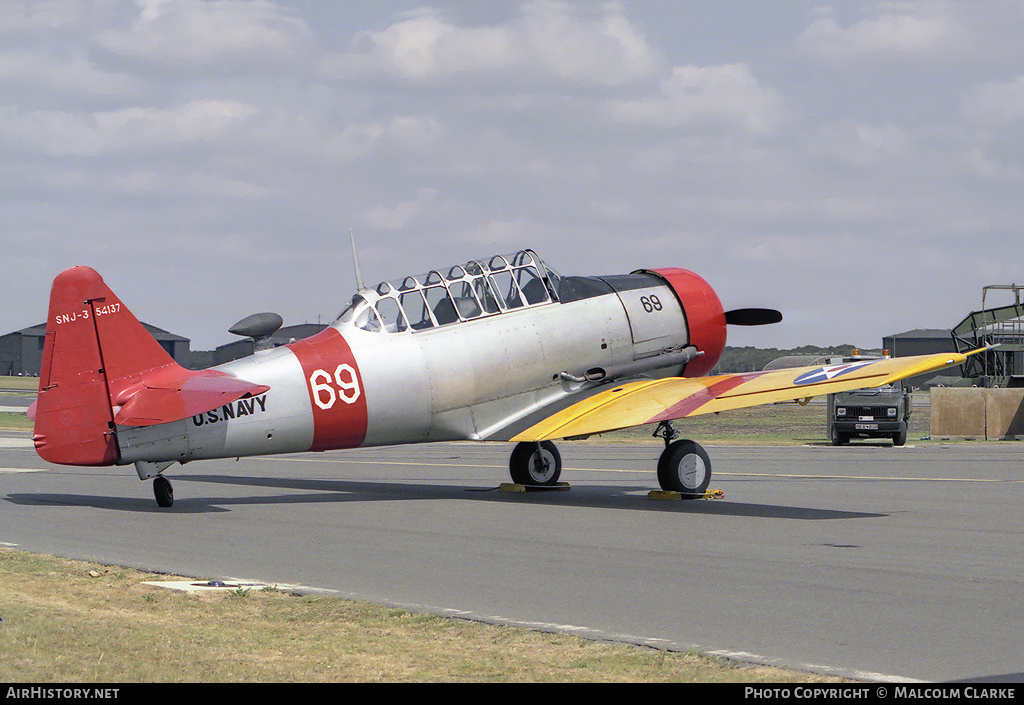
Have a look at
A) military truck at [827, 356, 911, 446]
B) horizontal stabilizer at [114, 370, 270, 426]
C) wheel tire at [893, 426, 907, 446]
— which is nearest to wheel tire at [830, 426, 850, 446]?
military truck at [827, 356, 911, 446]

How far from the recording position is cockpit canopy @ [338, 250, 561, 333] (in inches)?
621

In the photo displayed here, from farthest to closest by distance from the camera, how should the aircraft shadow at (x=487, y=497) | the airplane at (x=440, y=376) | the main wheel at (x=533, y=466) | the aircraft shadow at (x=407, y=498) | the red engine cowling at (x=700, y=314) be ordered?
the red engine cowling at (x=700, y=314), the main wheel at (x=533, y=466), the aircraft shadow at (x=407, y=498), the aircraft shadow at (x=487, y=497), the airplane at (x=440, y=376)

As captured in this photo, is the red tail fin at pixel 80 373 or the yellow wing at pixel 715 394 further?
the yellow wing at pixel 715 394

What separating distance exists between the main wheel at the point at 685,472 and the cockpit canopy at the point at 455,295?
301 cm

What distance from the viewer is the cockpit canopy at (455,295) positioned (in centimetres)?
1578

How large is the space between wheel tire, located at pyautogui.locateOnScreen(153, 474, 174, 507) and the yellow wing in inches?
182

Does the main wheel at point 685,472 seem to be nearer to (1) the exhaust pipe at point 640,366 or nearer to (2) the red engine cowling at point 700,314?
(1) the exhaust pipe at point 640,366

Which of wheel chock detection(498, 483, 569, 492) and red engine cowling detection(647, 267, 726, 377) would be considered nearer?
wheel chock detection(498, 483, 569, 492)

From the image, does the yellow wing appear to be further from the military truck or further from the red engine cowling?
the military truck

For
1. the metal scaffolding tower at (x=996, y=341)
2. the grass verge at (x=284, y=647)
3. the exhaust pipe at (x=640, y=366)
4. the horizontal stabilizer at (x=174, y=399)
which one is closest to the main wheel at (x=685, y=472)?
the exhaust pipe at (x=640, y=366)

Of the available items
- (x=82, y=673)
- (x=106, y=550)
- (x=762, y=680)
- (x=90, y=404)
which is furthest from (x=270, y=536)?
(x=762, y=680)
